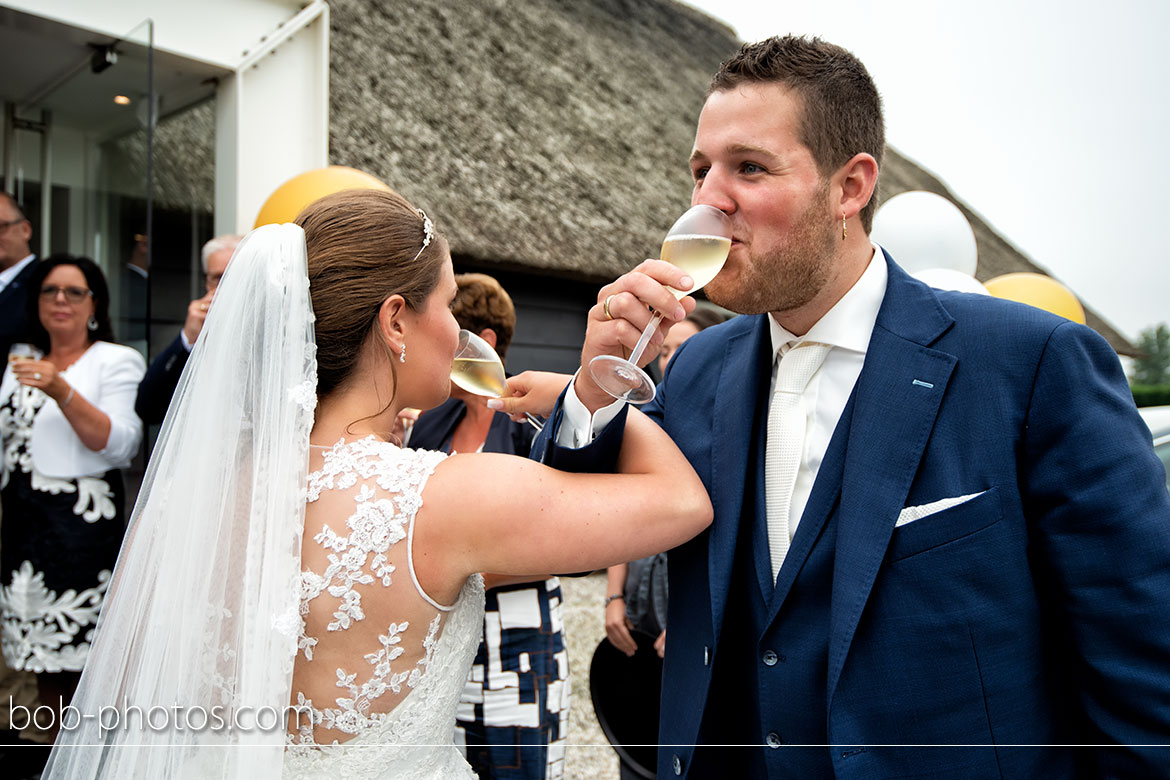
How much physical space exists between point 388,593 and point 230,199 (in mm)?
4152

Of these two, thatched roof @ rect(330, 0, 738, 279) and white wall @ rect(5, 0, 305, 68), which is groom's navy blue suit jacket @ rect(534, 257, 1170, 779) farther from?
thatched roof @ rect(330, 0, 738, 279)

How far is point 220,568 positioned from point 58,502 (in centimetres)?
274

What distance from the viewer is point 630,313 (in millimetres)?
1443

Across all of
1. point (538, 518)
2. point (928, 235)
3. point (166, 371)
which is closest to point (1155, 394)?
point (928, 235)

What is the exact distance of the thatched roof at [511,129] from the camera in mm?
7113

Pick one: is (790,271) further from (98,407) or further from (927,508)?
(98,407)

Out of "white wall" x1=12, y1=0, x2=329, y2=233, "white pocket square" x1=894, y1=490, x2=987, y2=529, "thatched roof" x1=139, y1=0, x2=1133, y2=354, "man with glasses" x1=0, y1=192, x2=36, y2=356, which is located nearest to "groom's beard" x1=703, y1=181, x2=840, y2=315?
"white pocket square" x1=894, y1=490, x2=987, y2=529

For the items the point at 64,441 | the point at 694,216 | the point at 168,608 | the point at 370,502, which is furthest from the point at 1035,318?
the point at 64,441

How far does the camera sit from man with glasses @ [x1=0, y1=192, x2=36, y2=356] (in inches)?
158

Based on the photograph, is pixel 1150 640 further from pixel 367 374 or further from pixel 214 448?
pixel 214 448

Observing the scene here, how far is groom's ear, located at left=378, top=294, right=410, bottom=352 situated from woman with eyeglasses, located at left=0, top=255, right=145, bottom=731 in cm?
267

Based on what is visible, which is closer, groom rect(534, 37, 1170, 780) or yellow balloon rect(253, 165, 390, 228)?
groom rect(534, 37, 1170, 780)

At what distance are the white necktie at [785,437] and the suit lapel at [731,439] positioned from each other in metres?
0.05

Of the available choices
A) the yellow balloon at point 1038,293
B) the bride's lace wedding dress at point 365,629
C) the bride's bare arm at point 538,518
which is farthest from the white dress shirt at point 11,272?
the yellow balloon at point 1038,293
